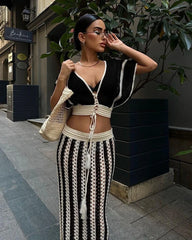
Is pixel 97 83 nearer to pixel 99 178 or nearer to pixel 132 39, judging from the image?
pixel 99 178

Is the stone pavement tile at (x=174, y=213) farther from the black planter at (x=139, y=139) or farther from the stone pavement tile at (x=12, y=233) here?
the stone pavement tile at (x=12, y=233)

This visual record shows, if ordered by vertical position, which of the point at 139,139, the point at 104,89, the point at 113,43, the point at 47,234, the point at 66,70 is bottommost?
the point at 47,234

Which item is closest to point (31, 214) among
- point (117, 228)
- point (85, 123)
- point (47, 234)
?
point (47, 234)

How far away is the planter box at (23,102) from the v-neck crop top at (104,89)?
8.12 metres

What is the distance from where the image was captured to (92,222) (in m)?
1.39

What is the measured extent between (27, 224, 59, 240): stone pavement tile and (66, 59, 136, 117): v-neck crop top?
1454 millimetres

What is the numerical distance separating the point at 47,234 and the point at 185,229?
4.81ft

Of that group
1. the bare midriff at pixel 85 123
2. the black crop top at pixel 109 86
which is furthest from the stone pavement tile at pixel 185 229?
the black crop top at pixel 109 86

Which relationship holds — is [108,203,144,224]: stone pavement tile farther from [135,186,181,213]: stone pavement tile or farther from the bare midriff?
the bare midriff

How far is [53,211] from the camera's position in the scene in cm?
252

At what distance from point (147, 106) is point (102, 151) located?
1.59 metres

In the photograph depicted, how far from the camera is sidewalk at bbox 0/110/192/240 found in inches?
83.0

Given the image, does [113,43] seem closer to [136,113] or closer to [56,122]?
[56,122]

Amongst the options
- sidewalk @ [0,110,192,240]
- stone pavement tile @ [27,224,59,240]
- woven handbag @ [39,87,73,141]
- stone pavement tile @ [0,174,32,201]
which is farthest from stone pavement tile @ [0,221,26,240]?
woven handbag @ [39,87,73,141]
